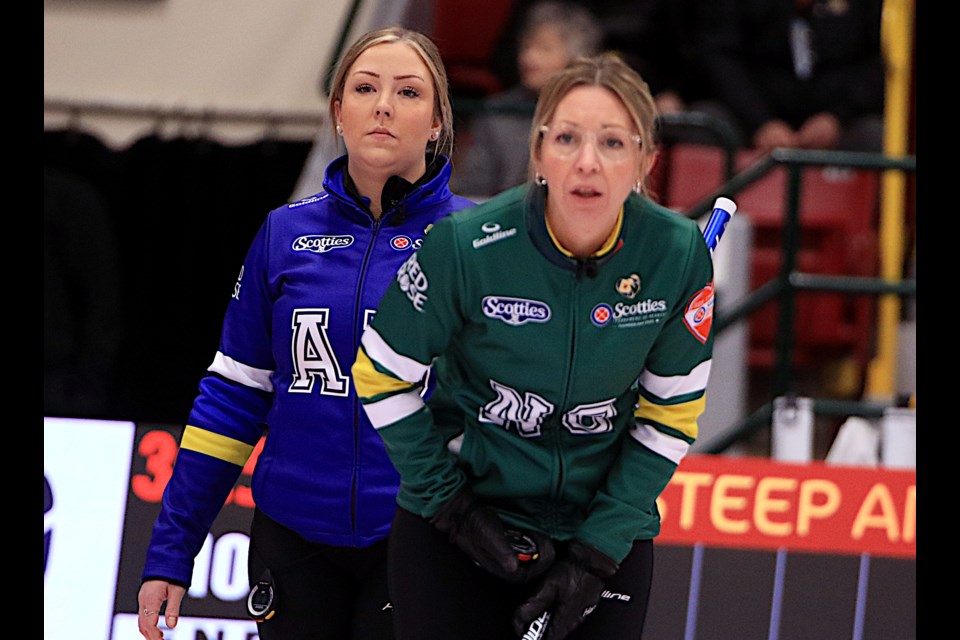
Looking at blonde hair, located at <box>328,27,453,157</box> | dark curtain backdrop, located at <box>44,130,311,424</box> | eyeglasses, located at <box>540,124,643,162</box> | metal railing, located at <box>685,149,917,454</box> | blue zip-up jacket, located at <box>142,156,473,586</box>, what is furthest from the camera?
dark curtain backdrop, located at <box>44,130,311,424</box>

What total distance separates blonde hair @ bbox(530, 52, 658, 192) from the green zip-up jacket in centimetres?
9

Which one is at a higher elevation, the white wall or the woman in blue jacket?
the white wall

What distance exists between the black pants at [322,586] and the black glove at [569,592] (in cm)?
38

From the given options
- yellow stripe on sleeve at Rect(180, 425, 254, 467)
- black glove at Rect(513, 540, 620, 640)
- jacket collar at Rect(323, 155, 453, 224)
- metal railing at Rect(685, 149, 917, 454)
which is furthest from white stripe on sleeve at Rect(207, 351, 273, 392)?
metal railing at Rect(685, 149, 917, 454)

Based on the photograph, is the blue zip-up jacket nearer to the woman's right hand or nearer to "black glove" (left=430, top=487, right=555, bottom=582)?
the woman's right hand

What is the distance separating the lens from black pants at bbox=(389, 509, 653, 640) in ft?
6.88

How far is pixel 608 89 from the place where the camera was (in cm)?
203

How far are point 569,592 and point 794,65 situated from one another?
5.04 metres

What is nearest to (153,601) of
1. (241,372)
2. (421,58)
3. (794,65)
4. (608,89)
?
(241,372)

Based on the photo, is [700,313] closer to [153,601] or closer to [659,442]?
[659,442]

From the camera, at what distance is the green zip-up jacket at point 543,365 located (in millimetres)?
2062

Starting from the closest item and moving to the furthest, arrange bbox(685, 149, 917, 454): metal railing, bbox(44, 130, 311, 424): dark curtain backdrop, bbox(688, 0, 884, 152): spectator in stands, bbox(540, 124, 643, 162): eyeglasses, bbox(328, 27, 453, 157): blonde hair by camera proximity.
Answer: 1. bbox(540, 124, 643, 162): eyeglasses
2. bbox(328, 27, 453, 157): blonde hair
3. bbox(685, 149, 917, 454): metal railing
4. bbox(44, 130, 311, 424): dark curtain backdrop
5. bbox(688, 0, 884, 152): spectator in stands
